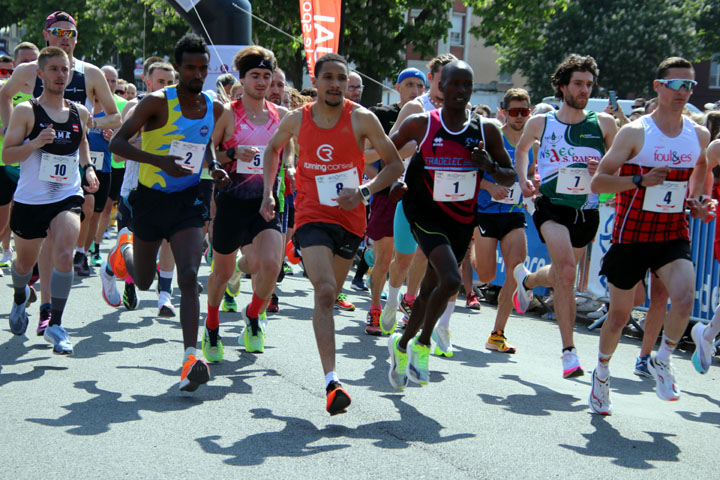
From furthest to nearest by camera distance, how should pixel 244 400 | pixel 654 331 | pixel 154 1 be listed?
1. pixel 154 1
2. pixel 654 331
3. pixel 244 400

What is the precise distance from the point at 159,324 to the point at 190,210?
8.14 ft

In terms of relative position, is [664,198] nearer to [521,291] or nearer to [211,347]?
[521,291]

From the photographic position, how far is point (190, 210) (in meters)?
6.35

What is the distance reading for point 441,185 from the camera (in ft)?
20.3

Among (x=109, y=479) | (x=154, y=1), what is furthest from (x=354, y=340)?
(x=154, y=1)

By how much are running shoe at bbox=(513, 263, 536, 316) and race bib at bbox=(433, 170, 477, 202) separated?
5.66ft

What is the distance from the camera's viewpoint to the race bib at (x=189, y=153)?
6.30m

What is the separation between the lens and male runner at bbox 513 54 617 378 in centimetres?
688

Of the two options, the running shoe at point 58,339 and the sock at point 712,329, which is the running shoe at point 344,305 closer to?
the running shoe at point 58,339

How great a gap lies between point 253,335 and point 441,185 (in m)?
2.01

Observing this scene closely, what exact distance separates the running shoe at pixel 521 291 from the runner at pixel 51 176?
3.42 meters

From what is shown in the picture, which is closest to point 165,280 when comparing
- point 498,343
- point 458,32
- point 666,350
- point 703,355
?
point 498,343

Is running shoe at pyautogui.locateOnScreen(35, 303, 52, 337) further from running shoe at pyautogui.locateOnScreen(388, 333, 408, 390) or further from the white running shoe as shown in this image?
Result: the white running shoe

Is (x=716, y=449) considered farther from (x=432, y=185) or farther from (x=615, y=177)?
(x=432, y=185)
